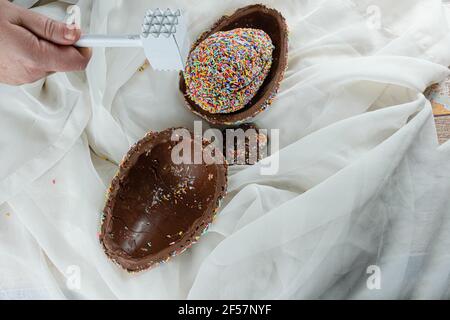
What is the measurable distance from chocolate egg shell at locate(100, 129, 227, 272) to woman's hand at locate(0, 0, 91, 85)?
0.18 meters

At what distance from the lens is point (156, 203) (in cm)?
72

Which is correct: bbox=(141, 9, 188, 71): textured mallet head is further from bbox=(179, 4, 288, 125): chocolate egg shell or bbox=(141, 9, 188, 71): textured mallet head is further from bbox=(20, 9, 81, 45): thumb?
bbox=(179, 4, 288, 125): chocolate egg shell

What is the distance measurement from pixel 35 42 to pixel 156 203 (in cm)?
29

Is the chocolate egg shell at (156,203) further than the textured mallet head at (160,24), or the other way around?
the chocolate egg shell at (156,203)

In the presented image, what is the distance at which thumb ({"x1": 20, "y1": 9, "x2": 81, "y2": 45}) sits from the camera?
1.73 feet

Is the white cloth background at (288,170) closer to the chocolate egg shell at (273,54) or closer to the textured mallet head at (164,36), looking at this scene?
the chocolate egg shell at (273,54)

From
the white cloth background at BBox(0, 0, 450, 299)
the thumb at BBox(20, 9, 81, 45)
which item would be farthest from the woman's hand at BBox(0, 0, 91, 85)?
the white cloth background at BBox(0, 0, 450, 299)

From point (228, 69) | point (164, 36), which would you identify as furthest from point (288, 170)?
point (164, 36)

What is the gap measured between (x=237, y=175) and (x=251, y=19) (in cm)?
25

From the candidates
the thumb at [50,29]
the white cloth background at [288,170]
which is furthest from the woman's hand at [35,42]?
the white cloth background at [288,170]

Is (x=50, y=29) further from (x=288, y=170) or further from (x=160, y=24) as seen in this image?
(x=288, y=170)

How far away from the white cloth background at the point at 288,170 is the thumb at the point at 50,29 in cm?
18

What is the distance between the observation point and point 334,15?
0.79 meters

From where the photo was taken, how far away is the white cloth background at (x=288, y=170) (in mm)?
637
